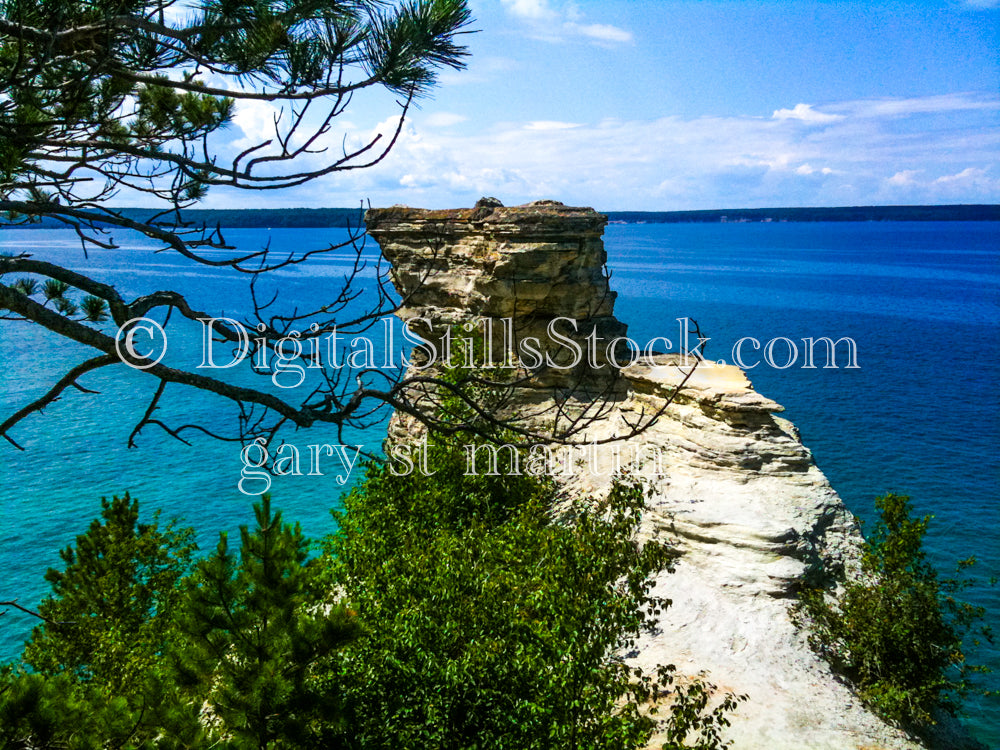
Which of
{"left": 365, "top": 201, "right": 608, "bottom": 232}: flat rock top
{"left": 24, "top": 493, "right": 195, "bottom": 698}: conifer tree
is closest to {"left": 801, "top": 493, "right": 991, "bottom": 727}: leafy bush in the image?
{"left": 24, "top": 493, "right": 195, "bottom": 698}: conifer tree

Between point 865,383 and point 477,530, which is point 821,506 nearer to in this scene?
point 477,530

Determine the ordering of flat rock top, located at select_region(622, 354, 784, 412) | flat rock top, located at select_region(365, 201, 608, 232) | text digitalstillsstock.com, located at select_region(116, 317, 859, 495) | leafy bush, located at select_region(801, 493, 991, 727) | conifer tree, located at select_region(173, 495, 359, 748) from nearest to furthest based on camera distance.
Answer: text digitalstillsstock.com, located at select_region(116, 317, 859, 495) < conifer tree, located at select_region(173, 495, 359, 748) < leafy bush, located at select_region(801, 493, 991, 727) < flat rock top, located at select_region(622, 354, 784, 412) < flat rock top, located at select_region(365, 201, 608, 232)

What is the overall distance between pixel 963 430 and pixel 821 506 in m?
25.4

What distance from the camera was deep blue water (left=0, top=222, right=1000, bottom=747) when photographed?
2820cm

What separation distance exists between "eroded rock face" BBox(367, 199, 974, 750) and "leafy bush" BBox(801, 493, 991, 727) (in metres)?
0.49

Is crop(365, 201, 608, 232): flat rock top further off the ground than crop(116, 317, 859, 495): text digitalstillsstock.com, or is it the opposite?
crop(365, 201, 608, 232): flat rock top

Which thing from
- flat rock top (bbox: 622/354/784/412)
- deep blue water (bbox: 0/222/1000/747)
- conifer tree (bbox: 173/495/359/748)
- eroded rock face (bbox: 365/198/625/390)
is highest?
eroded rock face (bbox: 365/198/625/390)

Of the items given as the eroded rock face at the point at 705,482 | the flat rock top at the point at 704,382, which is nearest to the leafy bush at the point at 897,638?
the eroded rock face at the point at 705,482

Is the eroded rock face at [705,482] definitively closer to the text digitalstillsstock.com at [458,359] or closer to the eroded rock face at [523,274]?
the eroded rock face at [523,274]

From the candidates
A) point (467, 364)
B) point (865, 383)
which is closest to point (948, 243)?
point (865, 383)

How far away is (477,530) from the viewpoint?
49.4 feet

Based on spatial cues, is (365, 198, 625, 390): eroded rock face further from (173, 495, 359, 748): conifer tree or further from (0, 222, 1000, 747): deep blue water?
(173, 495, 359, 748): conifer tree

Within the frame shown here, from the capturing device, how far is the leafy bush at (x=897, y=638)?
13992mm

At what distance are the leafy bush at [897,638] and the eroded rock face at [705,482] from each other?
0.49m
